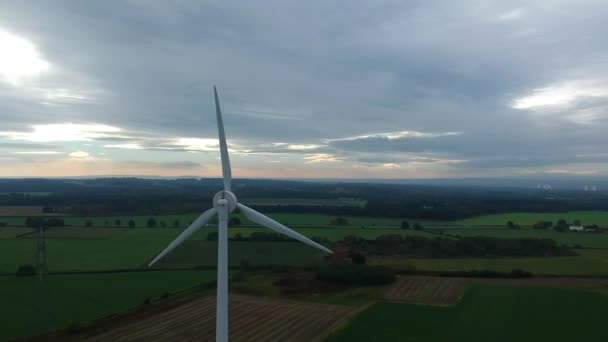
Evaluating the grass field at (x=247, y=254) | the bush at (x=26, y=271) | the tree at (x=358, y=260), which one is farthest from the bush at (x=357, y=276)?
the bush at (x=26, y=271)

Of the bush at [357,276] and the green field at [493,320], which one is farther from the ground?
the bush at [357,276]

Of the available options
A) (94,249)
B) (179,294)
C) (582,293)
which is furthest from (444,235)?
(94,249)

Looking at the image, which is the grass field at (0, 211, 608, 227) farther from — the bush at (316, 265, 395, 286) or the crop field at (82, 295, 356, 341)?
the crop field at (82, 295, 356, 341)

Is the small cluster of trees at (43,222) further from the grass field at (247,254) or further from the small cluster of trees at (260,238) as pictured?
the small cluster of trees at (260,238)

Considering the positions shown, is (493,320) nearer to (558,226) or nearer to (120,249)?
(120,249)

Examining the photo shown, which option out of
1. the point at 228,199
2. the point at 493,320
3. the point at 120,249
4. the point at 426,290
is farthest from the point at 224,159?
the point at 120,249

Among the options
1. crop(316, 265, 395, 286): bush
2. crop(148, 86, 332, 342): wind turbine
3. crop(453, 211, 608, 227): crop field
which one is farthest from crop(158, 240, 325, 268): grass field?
crop(453, 211, 608, 227): crop field

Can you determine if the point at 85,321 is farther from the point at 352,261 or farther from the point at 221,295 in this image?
the point at 352,261
